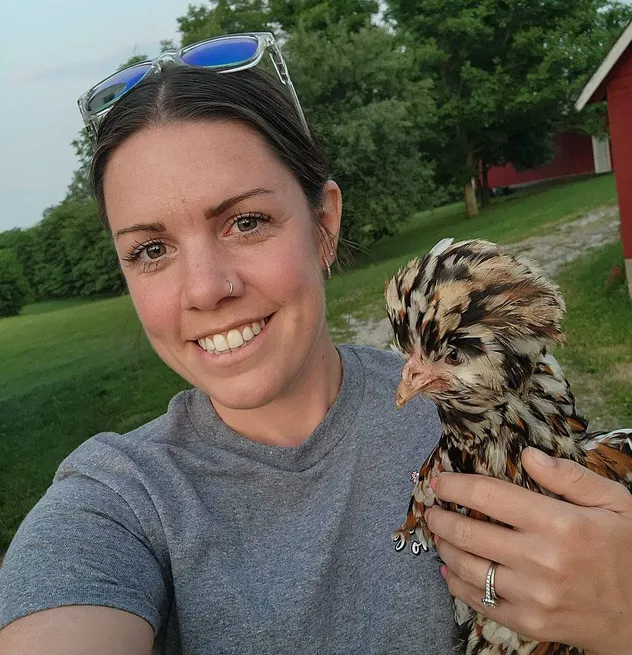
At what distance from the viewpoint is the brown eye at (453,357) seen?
1.51 metres

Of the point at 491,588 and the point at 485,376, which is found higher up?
the point at 485,376

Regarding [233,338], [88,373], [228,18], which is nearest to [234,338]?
[233,338]

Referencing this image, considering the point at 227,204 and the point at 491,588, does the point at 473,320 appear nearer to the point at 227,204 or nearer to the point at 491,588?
the point at 491,588

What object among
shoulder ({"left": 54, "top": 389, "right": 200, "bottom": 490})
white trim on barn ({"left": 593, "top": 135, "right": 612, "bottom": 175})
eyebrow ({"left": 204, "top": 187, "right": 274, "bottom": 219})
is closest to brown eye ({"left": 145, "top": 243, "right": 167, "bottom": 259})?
eyebrow ({"left": 204, "top": 187, "right": 274, "bottom": 219})

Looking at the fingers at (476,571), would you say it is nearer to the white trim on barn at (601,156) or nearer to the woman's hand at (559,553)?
the woman's hand at (559,553)

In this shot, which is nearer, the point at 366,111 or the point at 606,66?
the point at 606,66

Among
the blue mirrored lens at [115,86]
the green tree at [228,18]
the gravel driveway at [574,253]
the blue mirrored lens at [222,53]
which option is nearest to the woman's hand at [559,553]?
the blue mirrored lens at [222,53]

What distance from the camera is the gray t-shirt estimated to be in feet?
5.07

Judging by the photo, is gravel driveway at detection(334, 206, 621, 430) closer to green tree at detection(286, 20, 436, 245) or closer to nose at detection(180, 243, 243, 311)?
nose at detection(180, 243, 243, 311)

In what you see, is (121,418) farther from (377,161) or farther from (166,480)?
(377,161)

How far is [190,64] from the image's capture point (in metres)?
2.19

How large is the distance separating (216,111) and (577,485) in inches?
58.5

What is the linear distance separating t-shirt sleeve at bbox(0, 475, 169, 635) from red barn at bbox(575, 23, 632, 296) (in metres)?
11.7

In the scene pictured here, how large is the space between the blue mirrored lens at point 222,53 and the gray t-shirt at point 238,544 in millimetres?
1277
